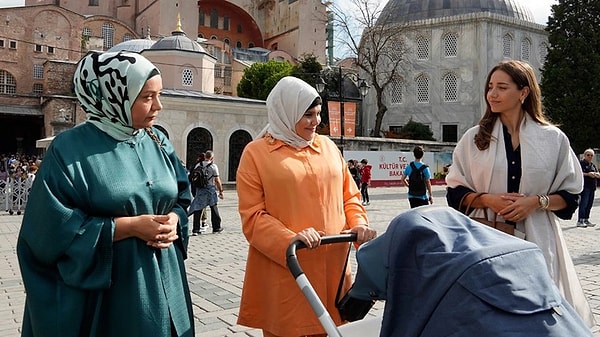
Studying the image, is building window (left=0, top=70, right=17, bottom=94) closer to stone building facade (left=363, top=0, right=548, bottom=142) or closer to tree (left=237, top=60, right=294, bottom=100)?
tree (left=237, top=60, right=294, bottom=100)

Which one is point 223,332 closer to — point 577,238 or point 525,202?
point 525,202

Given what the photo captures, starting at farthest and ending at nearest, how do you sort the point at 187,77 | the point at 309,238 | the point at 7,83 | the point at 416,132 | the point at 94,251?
the point at 7,83 → the point at 416,132 → the point at 187,77 → the point at 309,238 → the point at 94,251

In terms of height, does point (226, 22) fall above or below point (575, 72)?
above

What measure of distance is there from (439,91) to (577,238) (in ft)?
124

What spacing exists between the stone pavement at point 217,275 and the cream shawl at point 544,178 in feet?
7.97

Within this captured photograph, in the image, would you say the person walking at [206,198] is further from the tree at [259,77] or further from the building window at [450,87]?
the building window at [450,87]

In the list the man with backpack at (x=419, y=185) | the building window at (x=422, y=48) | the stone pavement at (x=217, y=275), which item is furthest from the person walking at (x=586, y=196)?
the building window at (x=422, y=48)

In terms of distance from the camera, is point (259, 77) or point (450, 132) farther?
point (259, 77)

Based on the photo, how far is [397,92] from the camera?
47.7 m

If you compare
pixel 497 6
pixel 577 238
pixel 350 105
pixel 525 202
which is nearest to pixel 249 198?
pixel 525 202

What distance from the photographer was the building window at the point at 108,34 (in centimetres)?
5988

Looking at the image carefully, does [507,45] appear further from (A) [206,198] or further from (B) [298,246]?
(B) [298,246]

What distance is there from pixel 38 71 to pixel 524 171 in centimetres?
5897

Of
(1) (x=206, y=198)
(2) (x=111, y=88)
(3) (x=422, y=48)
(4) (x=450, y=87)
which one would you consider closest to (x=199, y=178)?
(1) (x=206, y=198)
